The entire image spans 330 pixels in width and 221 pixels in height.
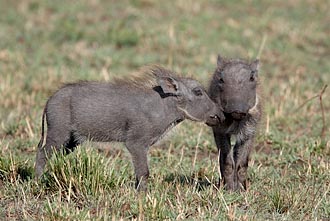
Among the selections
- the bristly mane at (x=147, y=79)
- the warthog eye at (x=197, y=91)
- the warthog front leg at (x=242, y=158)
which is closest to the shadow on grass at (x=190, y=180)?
the warthog front leg at (x=242, y=158)

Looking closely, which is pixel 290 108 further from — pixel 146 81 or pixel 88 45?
pixel 88 45

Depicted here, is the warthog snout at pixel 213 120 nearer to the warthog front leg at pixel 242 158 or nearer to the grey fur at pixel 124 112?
the grey fur at pixel 124 112

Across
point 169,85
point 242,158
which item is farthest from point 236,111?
point 242,158

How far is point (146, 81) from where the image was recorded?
7281mm

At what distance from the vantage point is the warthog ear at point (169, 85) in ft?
22.9

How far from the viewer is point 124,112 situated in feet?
22.8

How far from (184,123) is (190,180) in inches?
93.6

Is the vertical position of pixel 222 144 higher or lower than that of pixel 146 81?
lower

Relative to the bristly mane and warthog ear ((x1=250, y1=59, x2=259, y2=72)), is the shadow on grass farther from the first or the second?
warthog ear ((x1=250, y1=59, x2=259, y2=72))

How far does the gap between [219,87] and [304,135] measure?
2.68m

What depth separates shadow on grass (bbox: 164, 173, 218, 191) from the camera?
708 cm

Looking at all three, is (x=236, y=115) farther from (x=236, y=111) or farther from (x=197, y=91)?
(x=197, y=91)

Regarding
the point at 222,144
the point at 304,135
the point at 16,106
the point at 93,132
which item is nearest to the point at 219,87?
A: the point at 222,144

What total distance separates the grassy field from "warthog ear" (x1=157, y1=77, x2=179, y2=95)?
81 centimetres
